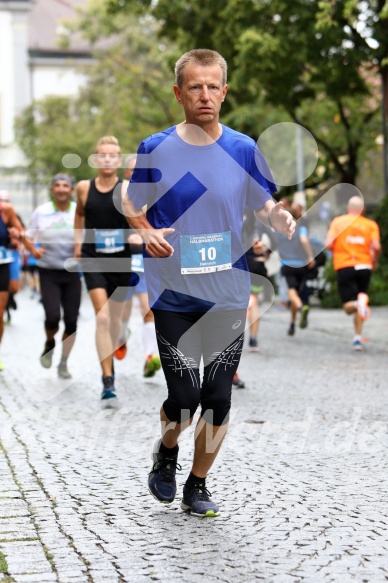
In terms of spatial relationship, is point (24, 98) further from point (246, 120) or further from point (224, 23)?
point (224, 23)

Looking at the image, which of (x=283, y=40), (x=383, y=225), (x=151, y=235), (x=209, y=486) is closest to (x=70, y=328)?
(x=209, y=486)

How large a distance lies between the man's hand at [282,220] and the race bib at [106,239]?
4.64 m

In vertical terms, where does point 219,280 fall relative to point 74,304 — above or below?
above

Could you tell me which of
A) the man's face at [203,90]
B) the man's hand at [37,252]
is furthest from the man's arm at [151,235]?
the man's hand at [37,252]

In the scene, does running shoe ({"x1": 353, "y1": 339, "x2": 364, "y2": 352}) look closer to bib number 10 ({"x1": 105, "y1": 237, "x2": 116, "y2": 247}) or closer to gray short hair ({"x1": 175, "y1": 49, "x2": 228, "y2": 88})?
bib number 10 ({"x1": 105, "y1": 237, "x2": 116, "y2": 247})

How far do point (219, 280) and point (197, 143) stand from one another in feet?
2.00

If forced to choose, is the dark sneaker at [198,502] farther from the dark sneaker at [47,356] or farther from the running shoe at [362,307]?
the running shoe at [362,307]

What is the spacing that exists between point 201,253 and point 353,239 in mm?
9952

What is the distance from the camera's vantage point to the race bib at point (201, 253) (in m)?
5.24

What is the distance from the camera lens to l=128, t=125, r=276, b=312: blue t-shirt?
524 cm

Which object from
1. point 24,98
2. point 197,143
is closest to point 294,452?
point 197,143

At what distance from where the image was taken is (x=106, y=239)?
390 inches

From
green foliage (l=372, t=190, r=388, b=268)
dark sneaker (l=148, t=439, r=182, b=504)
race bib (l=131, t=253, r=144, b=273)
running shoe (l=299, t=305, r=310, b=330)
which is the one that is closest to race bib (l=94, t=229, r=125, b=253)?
race bib (l=131, t=253, r=144, b=273)

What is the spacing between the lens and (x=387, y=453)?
702cm
